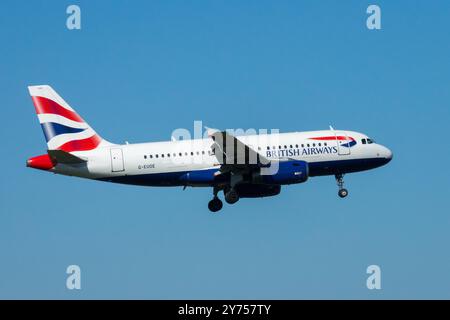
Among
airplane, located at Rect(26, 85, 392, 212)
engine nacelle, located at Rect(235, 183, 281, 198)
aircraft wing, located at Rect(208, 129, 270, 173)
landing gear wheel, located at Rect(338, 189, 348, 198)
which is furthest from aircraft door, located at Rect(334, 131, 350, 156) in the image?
aircraft wing, located at Rect(208, 129, 270, 173)

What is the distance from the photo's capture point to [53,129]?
266 ft

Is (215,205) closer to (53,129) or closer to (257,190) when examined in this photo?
(257,190)

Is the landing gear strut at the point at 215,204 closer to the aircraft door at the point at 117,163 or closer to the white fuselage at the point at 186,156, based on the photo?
the white fuselage at the point at 186,156

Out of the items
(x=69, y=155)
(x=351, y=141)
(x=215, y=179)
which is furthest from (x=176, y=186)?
(x=351, y=141)

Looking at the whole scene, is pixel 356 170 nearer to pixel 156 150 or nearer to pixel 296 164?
pixel 296 164

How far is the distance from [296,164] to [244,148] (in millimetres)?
4203

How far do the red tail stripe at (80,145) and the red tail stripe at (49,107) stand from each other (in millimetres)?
2128

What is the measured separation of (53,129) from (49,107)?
6.53ft

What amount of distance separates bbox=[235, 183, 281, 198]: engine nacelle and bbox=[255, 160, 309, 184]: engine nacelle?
11.1ft

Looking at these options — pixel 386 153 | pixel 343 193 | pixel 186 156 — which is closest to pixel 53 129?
pixel 186 156

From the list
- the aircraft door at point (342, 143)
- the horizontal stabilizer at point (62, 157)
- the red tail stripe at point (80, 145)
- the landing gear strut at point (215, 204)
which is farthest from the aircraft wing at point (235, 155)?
the horizontal stabilizer at point (62, 157)

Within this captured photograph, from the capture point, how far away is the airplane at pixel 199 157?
7869 cm

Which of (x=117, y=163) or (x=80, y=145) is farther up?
(x=80, y=145)

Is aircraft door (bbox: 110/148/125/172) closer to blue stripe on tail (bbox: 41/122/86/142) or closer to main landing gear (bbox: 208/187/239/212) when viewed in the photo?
blue stripe on tail (bbox: 41/122/86/142)
